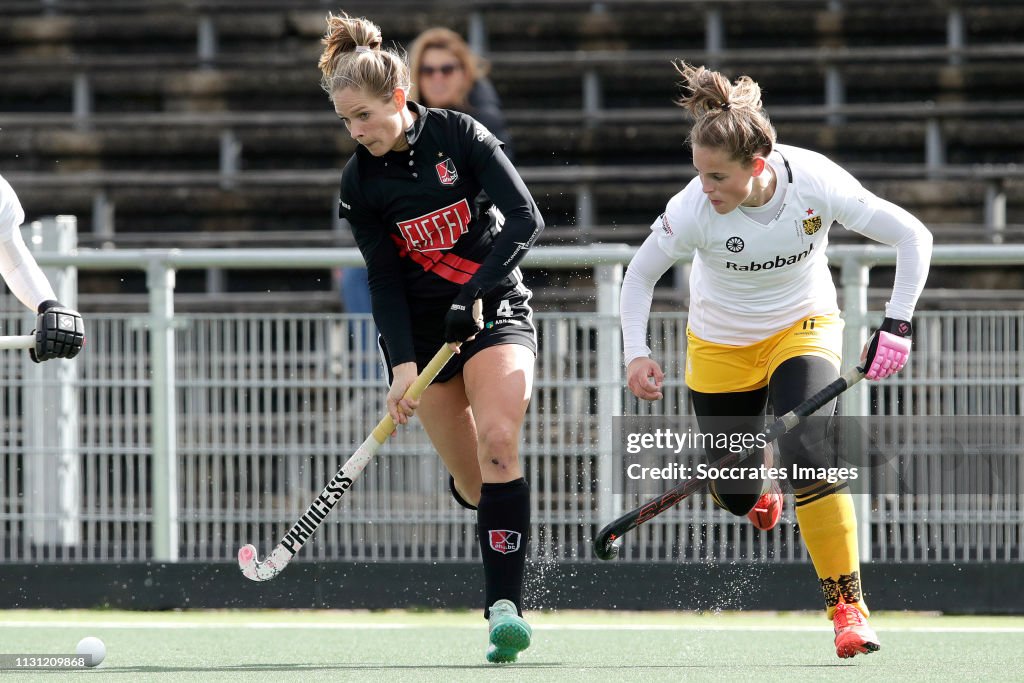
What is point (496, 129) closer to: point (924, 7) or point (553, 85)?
point (553, 85)

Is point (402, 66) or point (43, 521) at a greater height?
point (402, 66)

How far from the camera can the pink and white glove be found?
4160 mm

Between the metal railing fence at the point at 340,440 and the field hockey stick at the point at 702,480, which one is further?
the metal railing fence at the point at 340,440

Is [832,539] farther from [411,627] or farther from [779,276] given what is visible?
[411,627]

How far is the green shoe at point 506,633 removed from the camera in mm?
4074

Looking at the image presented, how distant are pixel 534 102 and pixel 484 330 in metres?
5.96

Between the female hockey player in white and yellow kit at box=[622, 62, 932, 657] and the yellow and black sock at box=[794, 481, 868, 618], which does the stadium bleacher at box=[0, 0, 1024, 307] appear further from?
the yellow and black sock at box=[794, 481, 868, 618]

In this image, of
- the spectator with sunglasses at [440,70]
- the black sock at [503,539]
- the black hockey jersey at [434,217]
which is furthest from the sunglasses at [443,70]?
the black sock at [503,539]

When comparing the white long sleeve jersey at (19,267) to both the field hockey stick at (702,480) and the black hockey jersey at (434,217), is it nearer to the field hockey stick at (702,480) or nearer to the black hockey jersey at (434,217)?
the black hockey jersey at (434,217)

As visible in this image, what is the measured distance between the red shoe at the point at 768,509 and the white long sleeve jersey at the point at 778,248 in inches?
25.4

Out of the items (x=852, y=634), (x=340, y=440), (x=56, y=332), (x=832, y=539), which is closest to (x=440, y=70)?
(x=340, y=440)

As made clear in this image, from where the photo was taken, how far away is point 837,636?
13.5 feet

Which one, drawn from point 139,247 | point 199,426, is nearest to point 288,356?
point 199,426

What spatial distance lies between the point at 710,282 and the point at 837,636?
1031mm
